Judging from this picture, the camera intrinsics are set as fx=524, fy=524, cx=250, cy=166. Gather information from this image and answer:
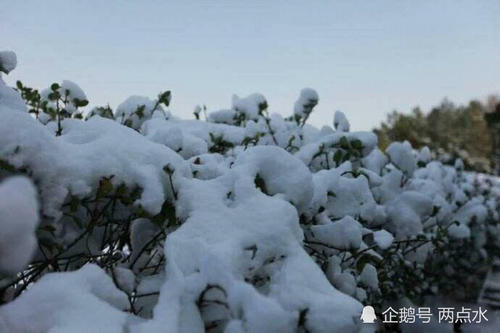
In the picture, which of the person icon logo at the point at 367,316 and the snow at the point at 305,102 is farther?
the snow at the point at 305,102

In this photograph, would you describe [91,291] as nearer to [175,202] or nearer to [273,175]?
[175,202]

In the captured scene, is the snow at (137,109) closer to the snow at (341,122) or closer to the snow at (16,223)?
the snow at (341,122)

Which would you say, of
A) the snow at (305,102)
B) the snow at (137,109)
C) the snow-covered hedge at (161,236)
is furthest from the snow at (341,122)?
the snow-covered hedge at (161,236)

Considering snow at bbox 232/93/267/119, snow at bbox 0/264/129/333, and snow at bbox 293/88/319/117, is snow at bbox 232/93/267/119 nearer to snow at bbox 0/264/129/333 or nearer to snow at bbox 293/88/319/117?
snow at bbox 293/88/319/117

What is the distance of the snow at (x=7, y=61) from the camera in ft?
5.69

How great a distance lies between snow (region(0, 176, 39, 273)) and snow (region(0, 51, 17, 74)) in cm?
105

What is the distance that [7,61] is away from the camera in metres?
1.74

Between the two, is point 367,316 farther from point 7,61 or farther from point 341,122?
point 341,122

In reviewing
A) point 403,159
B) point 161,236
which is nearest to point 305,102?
point 403,159

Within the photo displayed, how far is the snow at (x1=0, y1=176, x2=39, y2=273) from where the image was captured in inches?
31.7

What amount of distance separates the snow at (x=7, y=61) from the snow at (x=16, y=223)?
1052 millimetres

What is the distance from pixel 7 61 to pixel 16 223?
1125mm

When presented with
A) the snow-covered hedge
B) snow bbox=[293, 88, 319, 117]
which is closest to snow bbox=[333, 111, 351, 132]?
snow bbox=[293, 88, 319, 117]

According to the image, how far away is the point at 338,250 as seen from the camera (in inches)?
68.4
